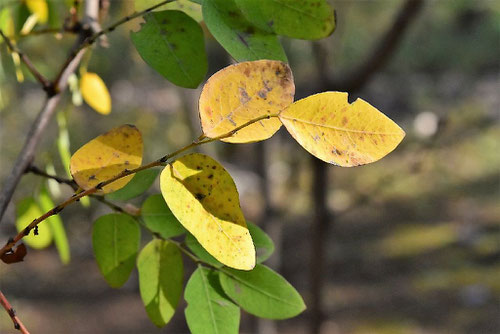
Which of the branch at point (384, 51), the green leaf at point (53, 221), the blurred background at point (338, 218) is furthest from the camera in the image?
the blurred background at point (338, 218)

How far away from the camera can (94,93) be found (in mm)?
592

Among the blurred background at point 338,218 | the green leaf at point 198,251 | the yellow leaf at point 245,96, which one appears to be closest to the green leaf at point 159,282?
the green leaf at point 198,251

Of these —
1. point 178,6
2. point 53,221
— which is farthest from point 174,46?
point 53,221

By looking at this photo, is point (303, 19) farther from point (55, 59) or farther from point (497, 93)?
point (497, 93)

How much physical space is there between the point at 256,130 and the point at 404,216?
144 inches

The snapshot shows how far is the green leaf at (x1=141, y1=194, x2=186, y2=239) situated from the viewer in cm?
39

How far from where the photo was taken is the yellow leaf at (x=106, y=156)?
1.05ft

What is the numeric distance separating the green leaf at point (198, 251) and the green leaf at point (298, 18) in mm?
134

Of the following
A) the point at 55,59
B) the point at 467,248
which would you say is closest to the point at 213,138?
→ the point at 55,59

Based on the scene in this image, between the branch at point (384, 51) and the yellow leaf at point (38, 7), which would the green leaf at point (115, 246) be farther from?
the branch at point (384, 51)

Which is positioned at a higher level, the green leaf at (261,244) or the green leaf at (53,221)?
the green leaf at (261,244)

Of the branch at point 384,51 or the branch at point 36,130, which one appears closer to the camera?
the branch at point 36,130

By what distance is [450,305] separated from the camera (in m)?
2.92

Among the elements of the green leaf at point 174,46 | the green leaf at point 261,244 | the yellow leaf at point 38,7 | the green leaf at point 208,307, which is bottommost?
the green leaf at point 208,307
